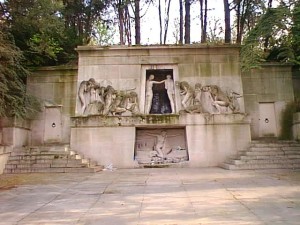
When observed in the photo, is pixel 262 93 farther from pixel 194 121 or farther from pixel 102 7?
pixel 102 7

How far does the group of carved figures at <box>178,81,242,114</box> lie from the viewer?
1535cm

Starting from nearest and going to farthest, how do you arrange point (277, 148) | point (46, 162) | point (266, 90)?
point (46, 162) < point (277, 148) < point (266, 90)

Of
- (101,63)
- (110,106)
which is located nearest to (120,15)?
(101,63)

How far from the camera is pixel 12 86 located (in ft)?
46.5

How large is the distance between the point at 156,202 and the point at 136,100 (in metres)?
9.70

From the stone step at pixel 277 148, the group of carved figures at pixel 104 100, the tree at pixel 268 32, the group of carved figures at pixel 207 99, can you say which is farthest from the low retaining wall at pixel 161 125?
the tree at pixel 268 32

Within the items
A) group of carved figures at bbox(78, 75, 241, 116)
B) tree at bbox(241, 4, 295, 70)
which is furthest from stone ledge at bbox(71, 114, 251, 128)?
tree at bbox(241, 4, 295, 70)

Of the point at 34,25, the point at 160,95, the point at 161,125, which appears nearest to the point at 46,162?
the point at 161,125

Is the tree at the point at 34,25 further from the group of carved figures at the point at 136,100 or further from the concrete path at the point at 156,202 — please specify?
the concrete path at the point at 156,202

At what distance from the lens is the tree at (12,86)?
41.1 feet

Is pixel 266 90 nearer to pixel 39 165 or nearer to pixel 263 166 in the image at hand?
pixel 263 166

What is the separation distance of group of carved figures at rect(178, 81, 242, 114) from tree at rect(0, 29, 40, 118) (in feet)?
23.4

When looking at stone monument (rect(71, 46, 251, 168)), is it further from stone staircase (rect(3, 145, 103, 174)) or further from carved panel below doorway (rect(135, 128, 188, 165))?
stone staircase (rect(3, 145, 103, 174))

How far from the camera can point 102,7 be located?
2203 centimetres
